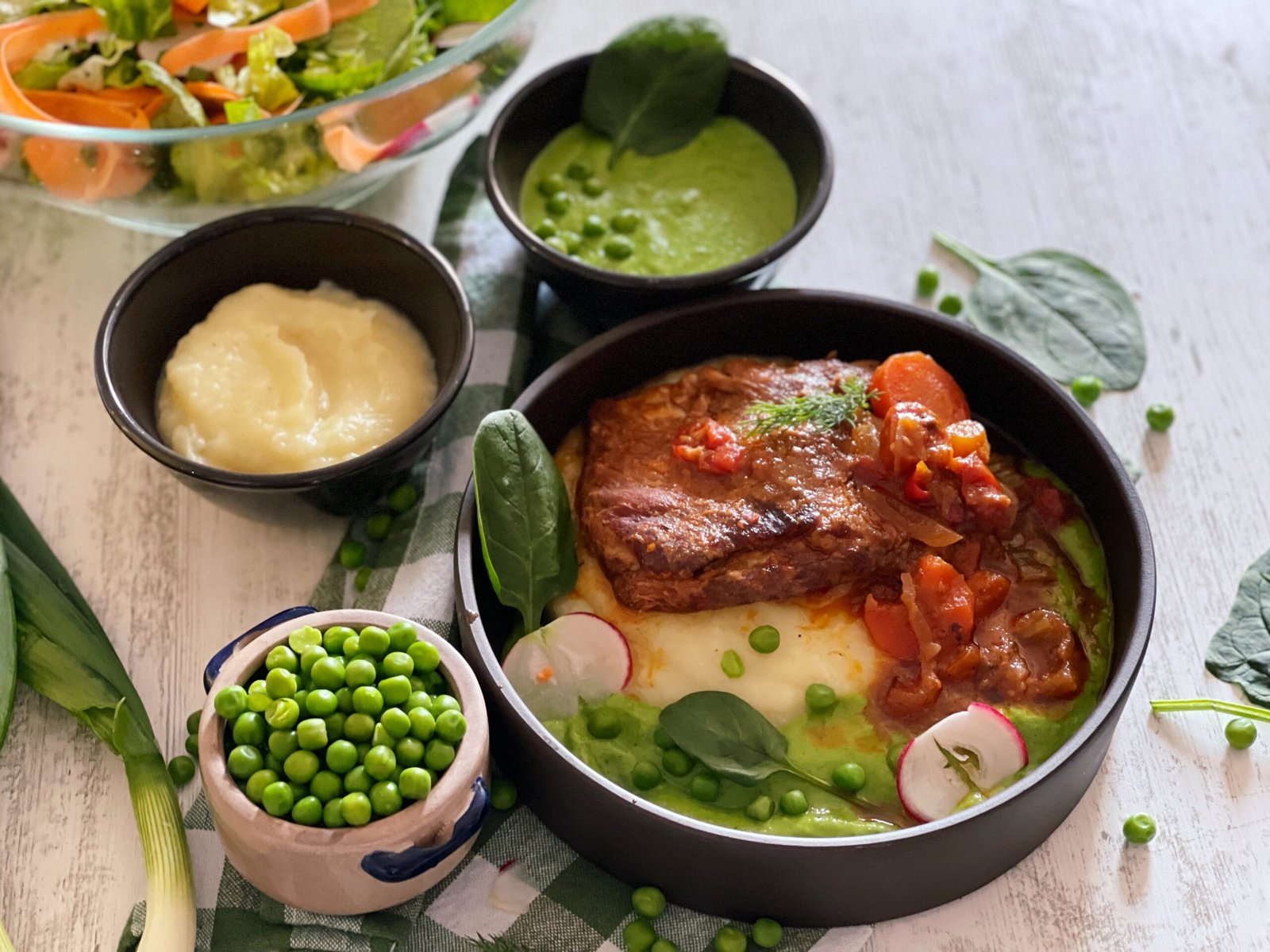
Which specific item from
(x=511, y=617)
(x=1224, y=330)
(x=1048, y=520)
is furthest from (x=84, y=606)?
(x=1224, y=330)

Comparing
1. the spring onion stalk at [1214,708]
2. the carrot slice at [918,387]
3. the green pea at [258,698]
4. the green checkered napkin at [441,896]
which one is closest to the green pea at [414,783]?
the green pea at [258,698]

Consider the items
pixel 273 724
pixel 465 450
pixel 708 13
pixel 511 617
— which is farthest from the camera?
pixel 708 13

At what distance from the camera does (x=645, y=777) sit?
3.19m

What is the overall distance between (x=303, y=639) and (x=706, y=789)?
1027mm

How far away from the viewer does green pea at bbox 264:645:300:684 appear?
2971 mm

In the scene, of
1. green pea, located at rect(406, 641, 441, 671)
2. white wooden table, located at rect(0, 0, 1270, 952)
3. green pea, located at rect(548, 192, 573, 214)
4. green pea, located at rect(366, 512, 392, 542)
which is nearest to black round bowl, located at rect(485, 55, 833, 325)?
green pea, located at rect(548, 192, 573, 214)

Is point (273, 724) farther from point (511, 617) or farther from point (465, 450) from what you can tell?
point (465, 450)

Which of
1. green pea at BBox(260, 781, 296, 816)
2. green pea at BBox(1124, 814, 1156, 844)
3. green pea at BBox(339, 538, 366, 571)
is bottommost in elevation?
green pea at BBox(339, 538, 366, 571)

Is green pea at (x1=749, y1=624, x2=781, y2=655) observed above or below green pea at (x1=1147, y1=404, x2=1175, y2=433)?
below

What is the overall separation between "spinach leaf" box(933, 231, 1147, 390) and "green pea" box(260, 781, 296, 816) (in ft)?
8.87

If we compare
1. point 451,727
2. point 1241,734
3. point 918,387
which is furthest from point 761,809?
point 1241,734

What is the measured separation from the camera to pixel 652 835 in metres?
2.96

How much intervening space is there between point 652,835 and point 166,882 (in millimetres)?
1164

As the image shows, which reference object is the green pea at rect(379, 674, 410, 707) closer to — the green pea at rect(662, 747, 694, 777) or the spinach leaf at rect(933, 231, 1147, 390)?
the green pea at rect(662, 747, 694, 777)
